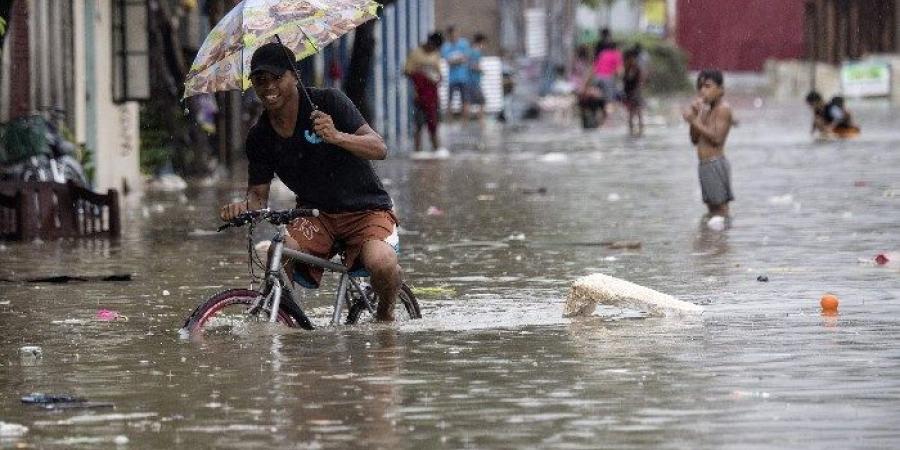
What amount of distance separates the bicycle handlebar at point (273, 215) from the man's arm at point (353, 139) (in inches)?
13.3

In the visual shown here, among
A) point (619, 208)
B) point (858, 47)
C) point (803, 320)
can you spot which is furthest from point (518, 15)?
point (803, 320)

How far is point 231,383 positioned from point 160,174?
1735cm

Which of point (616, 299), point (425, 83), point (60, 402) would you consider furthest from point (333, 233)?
point (425, 83)

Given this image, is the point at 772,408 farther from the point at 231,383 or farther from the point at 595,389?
the point at 231,383

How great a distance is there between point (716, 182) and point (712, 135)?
42 cm

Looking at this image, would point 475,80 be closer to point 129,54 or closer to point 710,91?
point 129,54

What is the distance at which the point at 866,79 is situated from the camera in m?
55.6

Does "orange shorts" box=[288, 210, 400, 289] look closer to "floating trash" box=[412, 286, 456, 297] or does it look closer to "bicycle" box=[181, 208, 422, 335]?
"bicycle" box=[181, 208, 422, 335]

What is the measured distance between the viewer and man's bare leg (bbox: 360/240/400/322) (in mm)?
11148

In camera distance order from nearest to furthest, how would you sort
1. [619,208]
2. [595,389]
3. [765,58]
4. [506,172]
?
[595,389]
[619,208]
[506,172]
[765,58]

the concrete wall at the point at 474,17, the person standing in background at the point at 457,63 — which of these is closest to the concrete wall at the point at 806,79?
the concrete wall at the point at 474,17

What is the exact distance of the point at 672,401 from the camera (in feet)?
30.1

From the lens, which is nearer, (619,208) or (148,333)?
(148,333)

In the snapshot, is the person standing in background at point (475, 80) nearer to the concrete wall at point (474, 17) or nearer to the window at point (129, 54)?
the concrete wall at point (474, 17)
